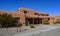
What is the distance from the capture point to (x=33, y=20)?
47094mm

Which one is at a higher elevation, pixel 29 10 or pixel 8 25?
pixel 29 10

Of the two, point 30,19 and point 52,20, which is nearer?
point 30,19

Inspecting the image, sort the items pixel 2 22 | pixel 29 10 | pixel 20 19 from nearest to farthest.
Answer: pixel 2 22 < pixel 20 19 < pixel 29 10

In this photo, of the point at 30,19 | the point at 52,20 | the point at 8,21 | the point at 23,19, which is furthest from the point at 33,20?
the point at 8,21

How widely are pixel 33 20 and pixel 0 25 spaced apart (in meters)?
16.8

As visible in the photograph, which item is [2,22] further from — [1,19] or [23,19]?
[23,19]

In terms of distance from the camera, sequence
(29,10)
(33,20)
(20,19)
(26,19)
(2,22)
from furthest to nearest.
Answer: (29,10) < (33,20) < (26,19) < (20,19) < (2,22)

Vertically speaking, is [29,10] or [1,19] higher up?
[29,10]

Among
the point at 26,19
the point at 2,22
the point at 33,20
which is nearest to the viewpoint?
the point at 2,22

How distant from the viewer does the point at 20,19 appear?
41.3 m

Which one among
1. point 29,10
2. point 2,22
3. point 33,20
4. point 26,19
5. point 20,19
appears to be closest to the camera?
point 2,22

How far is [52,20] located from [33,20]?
11.8 m

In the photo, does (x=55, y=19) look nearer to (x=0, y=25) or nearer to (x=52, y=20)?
(x=52, y=20)

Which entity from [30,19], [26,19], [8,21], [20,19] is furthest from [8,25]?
[30,19]
